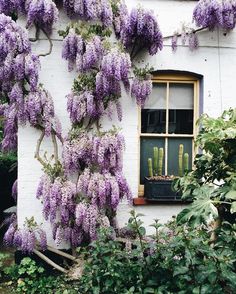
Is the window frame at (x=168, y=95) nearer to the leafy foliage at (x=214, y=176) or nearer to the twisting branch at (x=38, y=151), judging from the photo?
the twisting branch at (x=38, y=151)

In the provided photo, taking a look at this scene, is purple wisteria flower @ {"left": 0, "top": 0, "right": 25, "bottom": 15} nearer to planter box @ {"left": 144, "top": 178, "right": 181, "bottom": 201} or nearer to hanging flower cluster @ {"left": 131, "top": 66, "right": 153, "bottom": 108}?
hanging flower cluster @ {"left": 131, "top": 66, "right": 153, "bottom": 108}

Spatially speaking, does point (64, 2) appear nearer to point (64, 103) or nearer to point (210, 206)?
point (64, 103)

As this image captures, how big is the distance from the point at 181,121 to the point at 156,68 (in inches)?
31.5

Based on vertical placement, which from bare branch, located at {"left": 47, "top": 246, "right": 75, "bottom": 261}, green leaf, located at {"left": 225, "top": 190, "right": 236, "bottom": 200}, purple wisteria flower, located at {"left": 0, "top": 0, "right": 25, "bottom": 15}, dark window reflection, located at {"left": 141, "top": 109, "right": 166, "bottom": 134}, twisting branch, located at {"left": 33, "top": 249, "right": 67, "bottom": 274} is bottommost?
twisting branch, located at {"left": 33, "top": 249, "right": 67, "bottom": 274}

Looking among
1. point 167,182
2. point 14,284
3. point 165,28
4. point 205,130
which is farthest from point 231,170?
point 14,284

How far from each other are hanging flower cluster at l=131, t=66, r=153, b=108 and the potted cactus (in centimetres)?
69

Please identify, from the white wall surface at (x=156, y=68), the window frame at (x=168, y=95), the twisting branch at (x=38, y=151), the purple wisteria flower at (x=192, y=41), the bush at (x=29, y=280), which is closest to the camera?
the bush at (x=29, y=280)

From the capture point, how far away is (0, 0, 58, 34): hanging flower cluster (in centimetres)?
542

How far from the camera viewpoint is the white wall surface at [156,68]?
223 inches

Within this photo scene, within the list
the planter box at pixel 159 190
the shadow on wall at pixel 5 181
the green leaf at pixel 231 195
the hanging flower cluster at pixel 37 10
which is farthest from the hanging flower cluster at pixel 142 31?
the shadow on wall at pixel 5 181

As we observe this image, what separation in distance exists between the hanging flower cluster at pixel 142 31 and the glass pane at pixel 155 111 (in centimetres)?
54

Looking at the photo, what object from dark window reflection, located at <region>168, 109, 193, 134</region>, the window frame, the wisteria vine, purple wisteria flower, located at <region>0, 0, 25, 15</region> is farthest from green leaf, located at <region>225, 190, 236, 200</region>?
purple wisteria flower, located at <region>0, 0, 25, 15</region>

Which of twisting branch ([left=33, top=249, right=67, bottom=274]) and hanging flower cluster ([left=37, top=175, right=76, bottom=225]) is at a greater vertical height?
hanging flower cluster ([left=37, top=175, right=76, bottom=225])

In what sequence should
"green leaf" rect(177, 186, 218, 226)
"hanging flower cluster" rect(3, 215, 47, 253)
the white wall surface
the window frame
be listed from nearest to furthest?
"green leaf" rect(177, 186, 218, 226) < "hanging flower cluster" rect(3, 215, 47, 253) < the white wall surface < the window frame
